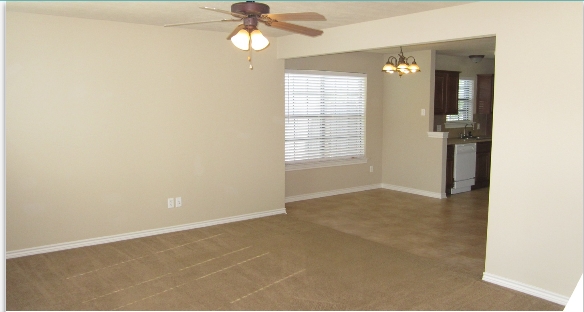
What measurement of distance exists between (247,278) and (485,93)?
6.42m

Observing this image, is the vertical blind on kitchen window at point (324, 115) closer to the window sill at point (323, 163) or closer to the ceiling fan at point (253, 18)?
the window sill at point (323, 163)

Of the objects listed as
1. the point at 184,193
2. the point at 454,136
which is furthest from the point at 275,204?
the point at 454,136

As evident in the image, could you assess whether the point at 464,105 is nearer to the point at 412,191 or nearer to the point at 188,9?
the point at 412,191

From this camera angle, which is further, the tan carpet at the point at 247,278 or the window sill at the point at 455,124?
the window sill at the point at 455,124

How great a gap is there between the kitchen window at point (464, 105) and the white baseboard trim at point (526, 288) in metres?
4.73

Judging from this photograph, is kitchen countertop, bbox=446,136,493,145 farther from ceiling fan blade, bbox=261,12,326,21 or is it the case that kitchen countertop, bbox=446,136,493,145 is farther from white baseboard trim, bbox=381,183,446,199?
ceiling fan blade, bbox=261,12,326,21

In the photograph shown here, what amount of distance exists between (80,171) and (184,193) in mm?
1160

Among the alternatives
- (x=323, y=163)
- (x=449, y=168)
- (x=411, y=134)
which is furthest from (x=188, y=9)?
(x=449, y=168)

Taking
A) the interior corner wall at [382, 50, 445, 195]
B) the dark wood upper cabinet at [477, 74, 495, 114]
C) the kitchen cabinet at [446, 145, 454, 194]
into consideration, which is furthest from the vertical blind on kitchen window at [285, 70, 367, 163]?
the dark wood upper cabinet at [477, 74, 495, 114]

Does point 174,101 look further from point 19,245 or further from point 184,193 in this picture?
point 19,245

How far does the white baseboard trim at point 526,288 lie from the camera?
344 centimetres

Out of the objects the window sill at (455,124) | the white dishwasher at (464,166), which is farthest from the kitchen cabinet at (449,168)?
the window sill at (455,124)

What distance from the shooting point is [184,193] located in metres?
5.37

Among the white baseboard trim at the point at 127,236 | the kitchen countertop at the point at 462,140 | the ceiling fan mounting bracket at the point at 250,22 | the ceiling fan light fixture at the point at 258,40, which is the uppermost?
the ceiling fan mounting bracket at the point at 250,22
